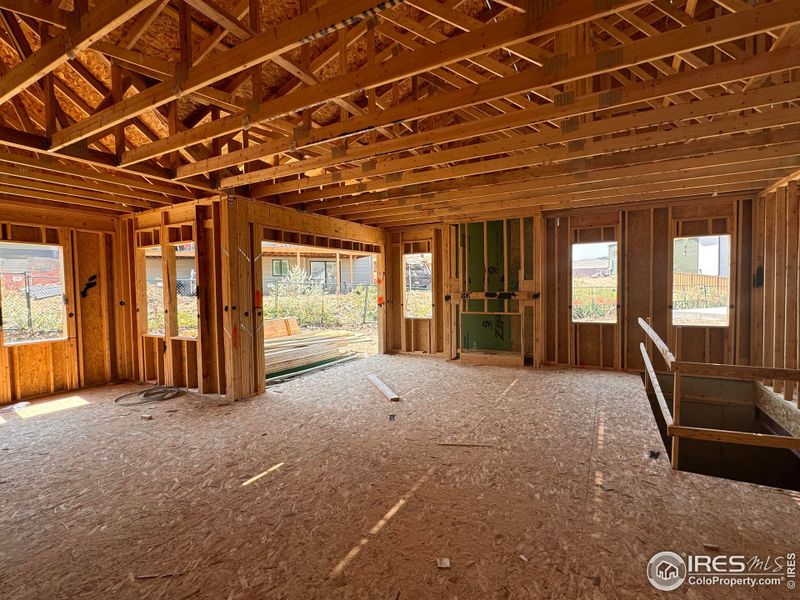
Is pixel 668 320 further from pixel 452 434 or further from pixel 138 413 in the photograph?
pixel 138 413

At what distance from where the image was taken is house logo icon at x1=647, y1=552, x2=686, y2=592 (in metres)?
2.13

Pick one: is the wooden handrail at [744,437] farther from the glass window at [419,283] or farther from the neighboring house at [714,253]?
the glass window at [419,283]

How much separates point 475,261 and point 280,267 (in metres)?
11.7

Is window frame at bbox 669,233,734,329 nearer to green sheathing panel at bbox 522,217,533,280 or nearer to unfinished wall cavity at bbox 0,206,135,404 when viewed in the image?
green sheathing panel at bbox 522,217,533,280

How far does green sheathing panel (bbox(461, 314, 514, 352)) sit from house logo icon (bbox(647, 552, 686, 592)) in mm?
5949

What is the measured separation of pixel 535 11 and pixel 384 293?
775cm

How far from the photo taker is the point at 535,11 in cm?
200

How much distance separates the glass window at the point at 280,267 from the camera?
57.3 ft

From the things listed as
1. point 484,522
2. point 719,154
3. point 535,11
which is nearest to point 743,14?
point 535,11

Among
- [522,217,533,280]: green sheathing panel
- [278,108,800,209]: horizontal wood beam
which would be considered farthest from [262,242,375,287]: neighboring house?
[278,108,800,209]: horizontal wood beam

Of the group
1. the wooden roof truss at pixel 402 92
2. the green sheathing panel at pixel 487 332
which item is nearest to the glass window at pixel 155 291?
the wooden roof truss at pixel 402 92

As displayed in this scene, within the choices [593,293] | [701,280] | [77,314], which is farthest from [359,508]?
Answer: [701,280]

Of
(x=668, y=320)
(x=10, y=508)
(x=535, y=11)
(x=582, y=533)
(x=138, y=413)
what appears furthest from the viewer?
(x=668, y=320)

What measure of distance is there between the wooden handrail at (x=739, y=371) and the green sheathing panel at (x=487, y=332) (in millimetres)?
4811
